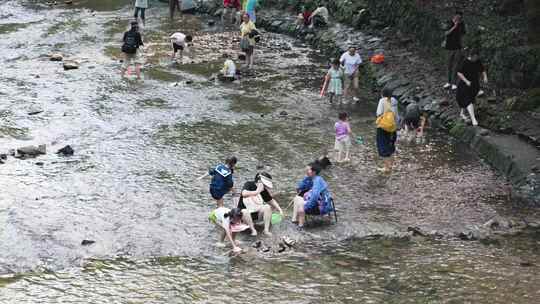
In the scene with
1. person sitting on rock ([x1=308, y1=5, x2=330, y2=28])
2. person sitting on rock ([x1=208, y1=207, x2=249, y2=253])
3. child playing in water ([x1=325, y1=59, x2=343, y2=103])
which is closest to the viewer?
person sitting on rock ([x1=208, y1=207, x2=249, y2=253])

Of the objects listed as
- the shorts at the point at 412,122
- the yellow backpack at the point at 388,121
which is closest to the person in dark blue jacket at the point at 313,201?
the yellow backpack at the point at 388,121

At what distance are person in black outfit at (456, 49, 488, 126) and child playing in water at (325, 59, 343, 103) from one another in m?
3.79

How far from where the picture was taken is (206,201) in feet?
51.1

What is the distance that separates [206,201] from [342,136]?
3.87 metres

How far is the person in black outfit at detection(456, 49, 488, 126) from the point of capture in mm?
19047

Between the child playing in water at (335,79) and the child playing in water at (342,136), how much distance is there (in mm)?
4114

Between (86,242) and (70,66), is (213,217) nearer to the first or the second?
(86,242)

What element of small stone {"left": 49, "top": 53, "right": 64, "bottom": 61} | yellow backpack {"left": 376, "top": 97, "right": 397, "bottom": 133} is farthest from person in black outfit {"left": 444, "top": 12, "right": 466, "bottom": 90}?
small stone {"left": 49, "top": 53, "right": 64, "bottom": 61}

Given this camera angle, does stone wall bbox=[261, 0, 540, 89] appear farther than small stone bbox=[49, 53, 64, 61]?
No

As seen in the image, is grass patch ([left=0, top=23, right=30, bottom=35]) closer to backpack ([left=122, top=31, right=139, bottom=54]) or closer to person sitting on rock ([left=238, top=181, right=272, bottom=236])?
backpack ([left=122, top=31, right=139, bottom=54])

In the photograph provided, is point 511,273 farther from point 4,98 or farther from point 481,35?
point 4,98

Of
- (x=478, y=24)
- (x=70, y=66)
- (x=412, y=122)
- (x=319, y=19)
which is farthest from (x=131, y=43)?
(x=478, y=24)

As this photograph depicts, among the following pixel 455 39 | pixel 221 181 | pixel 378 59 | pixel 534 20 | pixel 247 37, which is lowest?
pixel 221 181

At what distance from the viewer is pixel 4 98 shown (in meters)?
22.6
